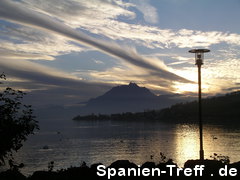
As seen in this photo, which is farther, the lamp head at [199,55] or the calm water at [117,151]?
the calm water at [117,151]

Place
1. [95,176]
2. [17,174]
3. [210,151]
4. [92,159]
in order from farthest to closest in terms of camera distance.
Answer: [210,151] → [92,159] → [17,174] → [95,176]

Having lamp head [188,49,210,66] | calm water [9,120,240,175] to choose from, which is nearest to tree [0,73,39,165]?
lamp head [188,49,210,66]

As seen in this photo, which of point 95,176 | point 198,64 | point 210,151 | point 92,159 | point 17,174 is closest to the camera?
point 95,176

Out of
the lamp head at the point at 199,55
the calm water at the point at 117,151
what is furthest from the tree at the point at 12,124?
the calm water at the point at 117,151

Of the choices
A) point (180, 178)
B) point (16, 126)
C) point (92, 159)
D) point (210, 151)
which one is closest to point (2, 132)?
→ point (16, 126)

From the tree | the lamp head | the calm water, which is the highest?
the lamp head

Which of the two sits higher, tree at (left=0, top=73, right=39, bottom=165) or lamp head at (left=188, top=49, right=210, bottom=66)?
lamp head at (left=188, top=49, right=210, bottom=66)

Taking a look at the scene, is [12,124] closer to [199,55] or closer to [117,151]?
[199,55]

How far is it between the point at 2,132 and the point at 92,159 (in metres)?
62.9

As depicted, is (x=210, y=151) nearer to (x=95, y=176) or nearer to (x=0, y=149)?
(x=95, y=176)

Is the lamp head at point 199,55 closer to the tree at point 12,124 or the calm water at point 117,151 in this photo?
the tree at point 12,124

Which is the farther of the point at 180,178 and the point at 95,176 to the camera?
the point at 95,176

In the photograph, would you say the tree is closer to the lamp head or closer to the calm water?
the lamp head

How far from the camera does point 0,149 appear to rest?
1291cm
